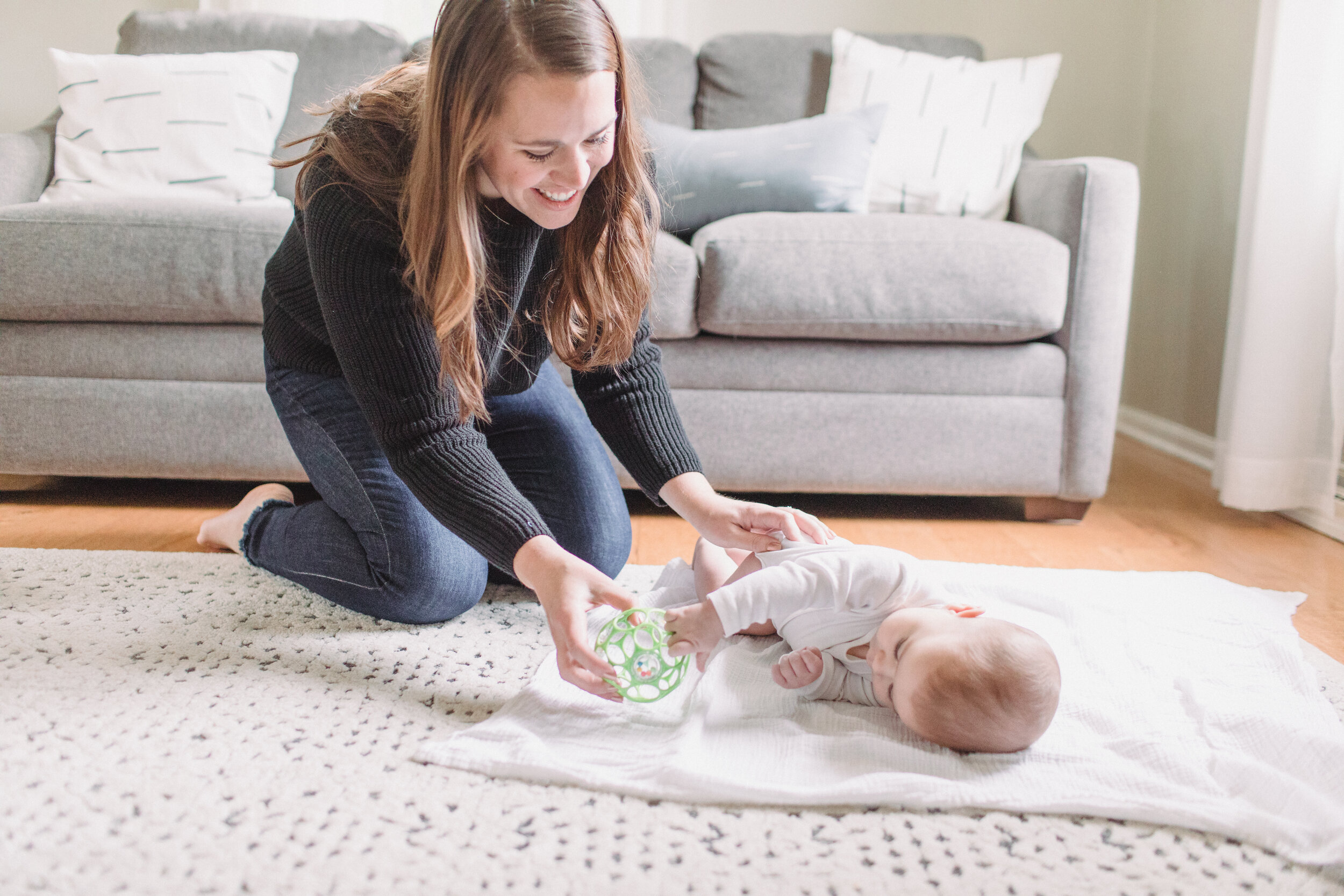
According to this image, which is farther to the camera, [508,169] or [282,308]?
[282,308]

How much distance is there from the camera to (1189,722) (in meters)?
0.99

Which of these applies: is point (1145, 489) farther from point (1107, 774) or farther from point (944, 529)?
point (1107, 774)

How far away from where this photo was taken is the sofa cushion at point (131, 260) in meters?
1.64

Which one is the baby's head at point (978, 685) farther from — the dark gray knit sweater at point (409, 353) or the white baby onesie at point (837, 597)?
the dark gray knit sweater at point (409, 353)

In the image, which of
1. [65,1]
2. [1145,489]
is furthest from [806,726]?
[65,1]

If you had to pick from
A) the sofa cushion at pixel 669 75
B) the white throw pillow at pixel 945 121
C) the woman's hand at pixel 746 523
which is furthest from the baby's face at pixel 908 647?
the sofa cushion at pixel 669 75

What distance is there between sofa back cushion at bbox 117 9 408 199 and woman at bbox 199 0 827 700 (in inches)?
49.3

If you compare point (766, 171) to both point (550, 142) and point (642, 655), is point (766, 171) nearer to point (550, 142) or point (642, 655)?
point (550, 142)

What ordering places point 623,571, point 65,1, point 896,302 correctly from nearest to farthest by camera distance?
point 623,571 → point 896,302 → point 65,1

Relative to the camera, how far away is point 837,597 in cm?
100

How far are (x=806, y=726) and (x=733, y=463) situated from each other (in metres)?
0.82

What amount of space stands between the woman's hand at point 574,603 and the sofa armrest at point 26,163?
5.45 ft

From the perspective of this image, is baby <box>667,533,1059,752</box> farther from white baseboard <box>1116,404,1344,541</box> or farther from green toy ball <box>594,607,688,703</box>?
white baseboard <box>1116,404,1344,541</box>

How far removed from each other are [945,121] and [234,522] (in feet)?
5.50
